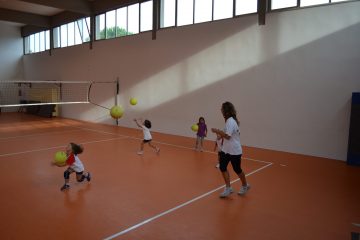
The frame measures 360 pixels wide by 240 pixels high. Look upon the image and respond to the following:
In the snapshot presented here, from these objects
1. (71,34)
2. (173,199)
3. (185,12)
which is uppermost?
(71,34)

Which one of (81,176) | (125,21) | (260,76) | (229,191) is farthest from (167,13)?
(229,191)

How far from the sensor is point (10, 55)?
19.1 meters

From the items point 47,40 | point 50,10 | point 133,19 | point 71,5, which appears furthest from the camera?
point 47,40

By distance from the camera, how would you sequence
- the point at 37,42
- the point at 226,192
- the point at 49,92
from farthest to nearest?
the point at 37,42 → the point at 49,92 → the point at 226,192

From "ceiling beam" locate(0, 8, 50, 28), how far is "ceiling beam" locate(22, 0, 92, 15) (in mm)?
4524

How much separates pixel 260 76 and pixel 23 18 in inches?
528

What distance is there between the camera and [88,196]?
4820mm

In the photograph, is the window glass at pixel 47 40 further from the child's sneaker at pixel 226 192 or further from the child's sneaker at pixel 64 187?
the child's sneaker at pixel 226 192

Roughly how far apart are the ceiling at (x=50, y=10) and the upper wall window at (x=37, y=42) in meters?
0.44

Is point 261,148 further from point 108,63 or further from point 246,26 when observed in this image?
point 108,63

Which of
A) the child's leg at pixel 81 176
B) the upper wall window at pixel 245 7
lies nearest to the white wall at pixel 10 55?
the upper wall window at pixel 245 7

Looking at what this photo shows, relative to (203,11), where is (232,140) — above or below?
below

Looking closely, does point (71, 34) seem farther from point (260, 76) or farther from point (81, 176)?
point (81, 176)

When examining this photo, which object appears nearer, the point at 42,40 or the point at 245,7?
the point at 245,7
